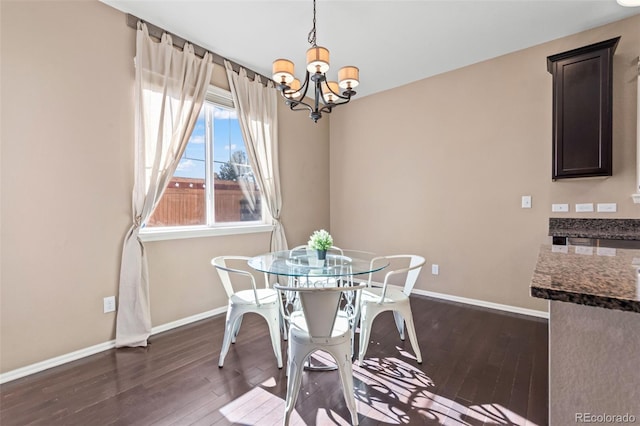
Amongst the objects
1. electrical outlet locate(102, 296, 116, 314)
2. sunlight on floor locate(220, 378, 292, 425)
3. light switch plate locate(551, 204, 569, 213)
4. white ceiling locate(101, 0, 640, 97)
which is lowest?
sunlight on floor locate(220, 378, 292, 425)

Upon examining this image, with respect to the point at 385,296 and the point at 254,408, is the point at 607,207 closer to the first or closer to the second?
the point at 385,296

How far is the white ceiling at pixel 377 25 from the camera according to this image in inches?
95.7

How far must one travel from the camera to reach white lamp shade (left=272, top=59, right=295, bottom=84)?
2.03m

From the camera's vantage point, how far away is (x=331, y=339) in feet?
5.31

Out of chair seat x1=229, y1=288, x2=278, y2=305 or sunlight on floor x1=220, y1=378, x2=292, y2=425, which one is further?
chair seat x1=229, y1=288, x2=278, y2=305

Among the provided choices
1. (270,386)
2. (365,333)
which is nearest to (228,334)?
(270,386)

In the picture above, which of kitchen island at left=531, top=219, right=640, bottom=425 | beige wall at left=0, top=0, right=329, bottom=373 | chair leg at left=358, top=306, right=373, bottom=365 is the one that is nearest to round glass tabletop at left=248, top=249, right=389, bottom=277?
chair leg at left=358, top=306, right=373, bottom=365

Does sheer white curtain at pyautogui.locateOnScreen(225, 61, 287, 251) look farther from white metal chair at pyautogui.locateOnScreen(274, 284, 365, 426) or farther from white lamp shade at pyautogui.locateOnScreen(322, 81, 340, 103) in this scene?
white metal chair at pyautogui.locateOnScreen(274, 284, 365, 426)

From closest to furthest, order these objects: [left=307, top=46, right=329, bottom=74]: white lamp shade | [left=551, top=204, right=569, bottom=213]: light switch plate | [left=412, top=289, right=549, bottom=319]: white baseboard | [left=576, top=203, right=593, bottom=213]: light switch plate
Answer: [left=307, top=46, right=329, bottom=74]: white lamp shade < [left=576, top=203, right=593, bottom=213]: light switch plate < [left=551, top=204, right=569, bottom=213]: light switch plate < [left=412, top=289, right=549, bottom=319]: white baseboard

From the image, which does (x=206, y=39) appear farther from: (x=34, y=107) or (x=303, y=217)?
(x=303, y=217)

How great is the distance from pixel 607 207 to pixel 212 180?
3.73 m

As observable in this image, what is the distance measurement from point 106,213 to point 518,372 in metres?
3.27

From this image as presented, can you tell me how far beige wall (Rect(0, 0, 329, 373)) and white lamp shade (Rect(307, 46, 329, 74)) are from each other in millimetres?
1654

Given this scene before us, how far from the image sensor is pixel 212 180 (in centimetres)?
323
